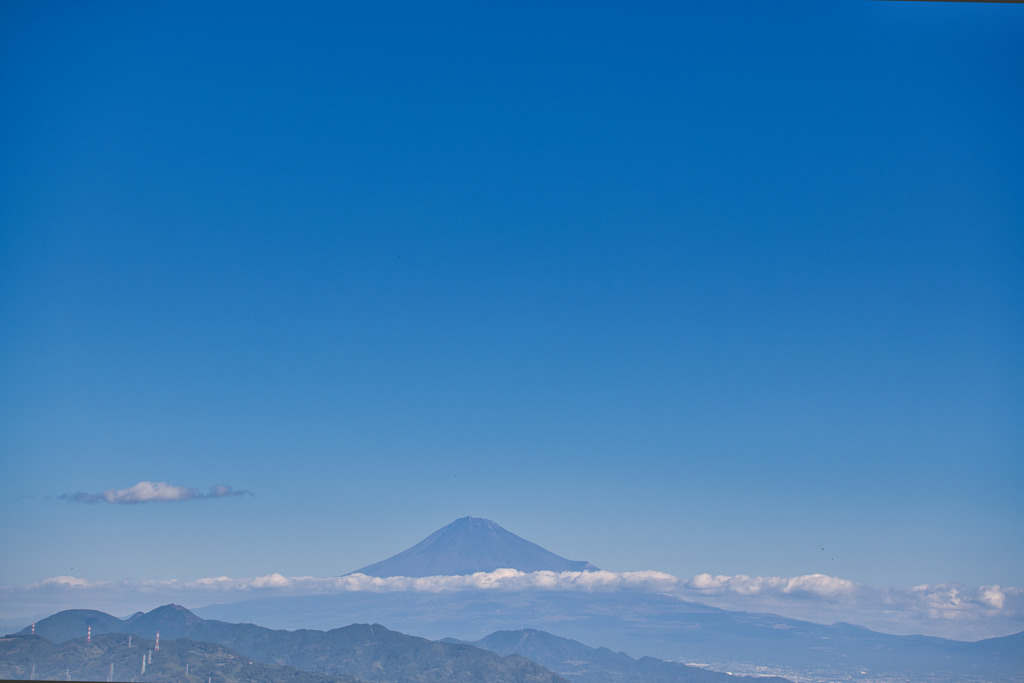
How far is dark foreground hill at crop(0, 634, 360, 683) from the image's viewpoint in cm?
6462

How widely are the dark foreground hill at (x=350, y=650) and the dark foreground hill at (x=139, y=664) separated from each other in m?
1.82

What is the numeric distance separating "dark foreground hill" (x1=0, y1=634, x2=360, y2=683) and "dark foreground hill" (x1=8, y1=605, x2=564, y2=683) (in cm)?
182

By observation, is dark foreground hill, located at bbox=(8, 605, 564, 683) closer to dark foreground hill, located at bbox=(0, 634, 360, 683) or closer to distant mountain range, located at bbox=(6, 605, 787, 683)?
distant mountain range, located at bbox=(6, 605, 787, 683)

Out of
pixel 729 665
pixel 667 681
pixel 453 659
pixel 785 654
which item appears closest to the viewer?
pixel 453 659

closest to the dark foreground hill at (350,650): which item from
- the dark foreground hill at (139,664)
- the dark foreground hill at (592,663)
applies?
the dark foreground hill at (139,664)

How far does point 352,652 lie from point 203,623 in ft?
103

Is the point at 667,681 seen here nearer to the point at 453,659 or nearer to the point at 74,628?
the point at 453,659

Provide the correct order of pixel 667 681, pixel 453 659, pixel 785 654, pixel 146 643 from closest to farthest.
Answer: pixel 146 643, pixel 453 659, pixel 667 681, pixel 785 654

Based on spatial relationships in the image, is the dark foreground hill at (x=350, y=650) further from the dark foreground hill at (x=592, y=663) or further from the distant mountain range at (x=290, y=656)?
the dark foreground hill at (x=592, y=663)

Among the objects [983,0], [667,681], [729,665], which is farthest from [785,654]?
[983,0]

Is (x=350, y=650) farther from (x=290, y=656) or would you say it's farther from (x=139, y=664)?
(x=139, y=664)

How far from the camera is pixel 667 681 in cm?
9381

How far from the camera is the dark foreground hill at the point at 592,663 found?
95.8 meters

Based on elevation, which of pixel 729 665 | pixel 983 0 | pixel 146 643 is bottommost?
pixel 729 665
